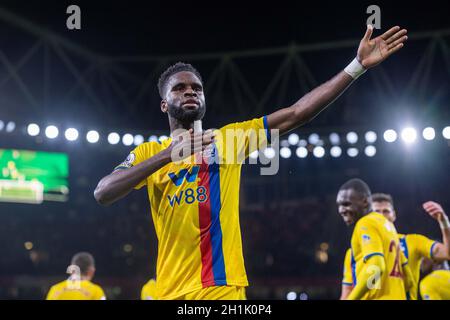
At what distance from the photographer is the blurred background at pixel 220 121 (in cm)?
1270

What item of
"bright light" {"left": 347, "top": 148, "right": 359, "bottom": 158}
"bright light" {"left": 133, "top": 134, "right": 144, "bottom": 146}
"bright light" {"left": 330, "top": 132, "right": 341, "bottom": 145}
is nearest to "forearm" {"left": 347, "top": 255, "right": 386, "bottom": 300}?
"bright light" {"left": 330, "top": 132, "right": 341, "bottom": 145}

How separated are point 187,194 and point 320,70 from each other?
11.9 meters

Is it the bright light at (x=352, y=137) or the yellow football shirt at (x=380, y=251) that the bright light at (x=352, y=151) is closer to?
the bright light at (x=352, y=137)

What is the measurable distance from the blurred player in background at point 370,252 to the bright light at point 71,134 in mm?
9068

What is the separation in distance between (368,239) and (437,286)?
6.25 feet

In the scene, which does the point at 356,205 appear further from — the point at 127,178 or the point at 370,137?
the point at 370,137

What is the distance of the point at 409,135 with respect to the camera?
44.6 feet

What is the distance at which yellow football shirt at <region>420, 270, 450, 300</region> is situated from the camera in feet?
21.8

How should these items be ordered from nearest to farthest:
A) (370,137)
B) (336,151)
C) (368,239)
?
(368,239), (370,137), (336,151)

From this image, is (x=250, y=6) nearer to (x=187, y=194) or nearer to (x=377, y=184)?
(x=377, y=184)

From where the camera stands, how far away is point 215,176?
3.38 meters

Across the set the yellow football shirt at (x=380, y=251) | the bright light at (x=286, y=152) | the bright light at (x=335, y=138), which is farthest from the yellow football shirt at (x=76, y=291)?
the bright light at (x=286, y=152)

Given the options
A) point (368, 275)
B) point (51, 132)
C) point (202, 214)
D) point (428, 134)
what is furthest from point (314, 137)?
point (202, 214)
